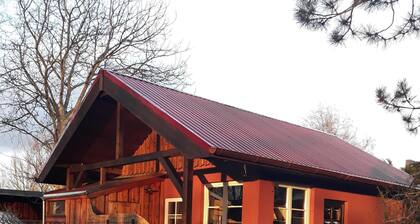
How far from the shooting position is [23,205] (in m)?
18.0

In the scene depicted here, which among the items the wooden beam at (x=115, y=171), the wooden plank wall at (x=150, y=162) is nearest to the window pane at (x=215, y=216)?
the wooden plank wall at (x=150, y=162)

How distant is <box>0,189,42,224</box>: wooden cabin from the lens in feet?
54.6

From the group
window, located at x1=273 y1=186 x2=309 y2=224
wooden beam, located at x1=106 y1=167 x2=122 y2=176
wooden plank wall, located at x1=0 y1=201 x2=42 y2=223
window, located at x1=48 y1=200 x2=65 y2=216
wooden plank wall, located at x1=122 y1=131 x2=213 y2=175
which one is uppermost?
wooden plank wall, located at x1=122 y1=131 x2=213 y2=175

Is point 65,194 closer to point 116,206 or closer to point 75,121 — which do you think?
point 116,206

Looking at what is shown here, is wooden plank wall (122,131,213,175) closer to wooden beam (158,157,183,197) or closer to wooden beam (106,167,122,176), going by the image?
wooden beam (106,167,122,176)

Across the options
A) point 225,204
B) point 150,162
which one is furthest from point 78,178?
point 225,204

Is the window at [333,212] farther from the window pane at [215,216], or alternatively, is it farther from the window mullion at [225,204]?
the window mullion at [225,204]

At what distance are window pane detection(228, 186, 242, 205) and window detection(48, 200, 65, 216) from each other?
4.07 m

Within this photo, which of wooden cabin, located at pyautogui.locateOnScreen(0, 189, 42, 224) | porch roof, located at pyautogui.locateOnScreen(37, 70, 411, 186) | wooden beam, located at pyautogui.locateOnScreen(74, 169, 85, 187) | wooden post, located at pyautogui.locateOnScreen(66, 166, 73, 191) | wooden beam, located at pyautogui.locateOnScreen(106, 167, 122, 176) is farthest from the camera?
wooden cabin, located at pyautogui.locateOnScreen(0, 189, 42, 224)

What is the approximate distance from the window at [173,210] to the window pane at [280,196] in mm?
2637

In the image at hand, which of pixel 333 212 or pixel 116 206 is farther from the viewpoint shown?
pixel 333 212

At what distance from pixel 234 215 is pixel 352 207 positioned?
377 centimetres

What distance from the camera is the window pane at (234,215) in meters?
12.0

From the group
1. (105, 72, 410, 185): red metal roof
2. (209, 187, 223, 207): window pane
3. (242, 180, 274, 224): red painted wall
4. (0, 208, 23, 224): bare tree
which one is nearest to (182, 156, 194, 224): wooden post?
(105, 72, 410, 185): red metal roof
